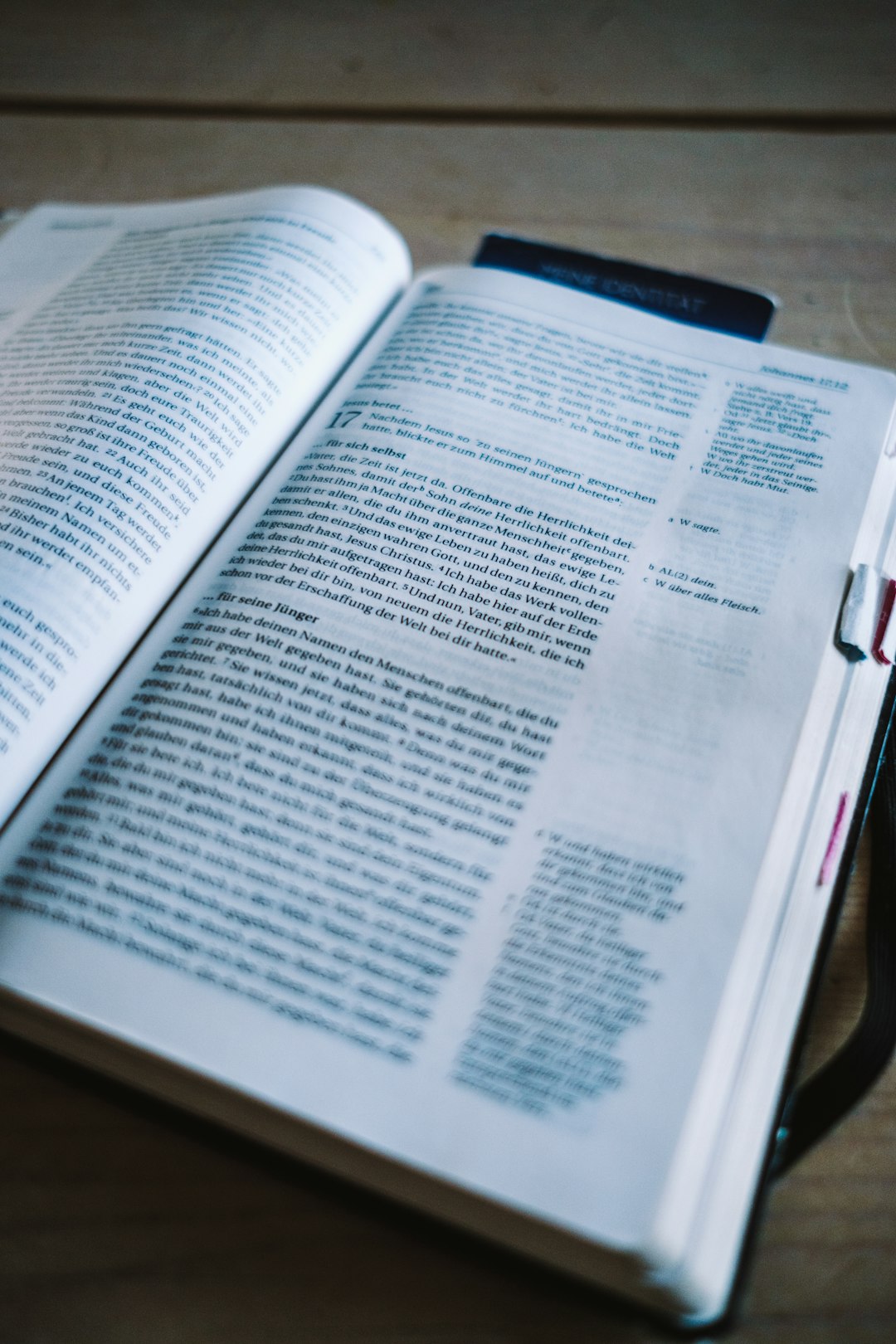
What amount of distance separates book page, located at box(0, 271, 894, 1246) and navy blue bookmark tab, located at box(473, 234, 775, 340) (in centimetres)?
4

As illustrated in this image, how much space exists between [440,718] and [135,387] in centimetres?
24

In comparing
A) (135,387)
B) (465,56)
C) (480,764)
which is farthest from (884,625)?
(465,56)

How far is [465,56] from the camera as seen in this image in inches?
30.1

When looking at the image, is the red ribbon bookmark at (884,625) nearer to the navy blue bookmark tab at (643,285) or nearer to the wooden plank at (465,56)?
the navy blue bookmark tab at (643,285)

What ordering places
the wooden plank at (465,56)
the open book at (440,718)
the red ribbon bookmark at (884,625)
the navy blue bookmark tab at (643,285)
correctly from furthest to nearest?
the wooden plank at (465,56), the navy blue bookmark tab at (643,285), the red ribbon bookmark at (884,625), the open book at (440,718)

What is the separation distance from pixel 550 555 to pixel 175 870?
21cm

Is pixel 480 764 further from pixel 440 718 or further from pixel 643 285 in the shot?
pixel 643 285

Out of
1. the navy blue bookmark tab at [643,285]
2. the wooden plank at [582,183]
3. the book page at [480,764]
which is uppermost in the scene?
the wooden plank at [582,183]

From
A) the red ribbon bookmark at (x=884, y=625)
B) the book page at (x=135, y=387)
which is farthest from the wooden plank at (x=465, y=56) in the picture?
the red ribbon bookmark at (x=884, y=625)

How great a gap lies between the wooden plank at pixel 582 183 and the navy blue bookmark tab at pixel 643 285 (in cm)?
6

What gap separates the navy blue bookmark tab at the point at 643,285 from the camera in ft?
1.78

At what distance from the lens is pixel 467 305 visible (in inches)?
20.9

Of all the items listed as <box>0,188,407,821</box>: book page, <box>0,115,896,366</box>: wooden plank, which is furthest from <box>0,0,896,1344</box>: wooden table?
<box>0,188,407,821</box>: book page

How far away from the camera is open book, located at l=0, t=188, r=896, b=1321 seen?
32cm
